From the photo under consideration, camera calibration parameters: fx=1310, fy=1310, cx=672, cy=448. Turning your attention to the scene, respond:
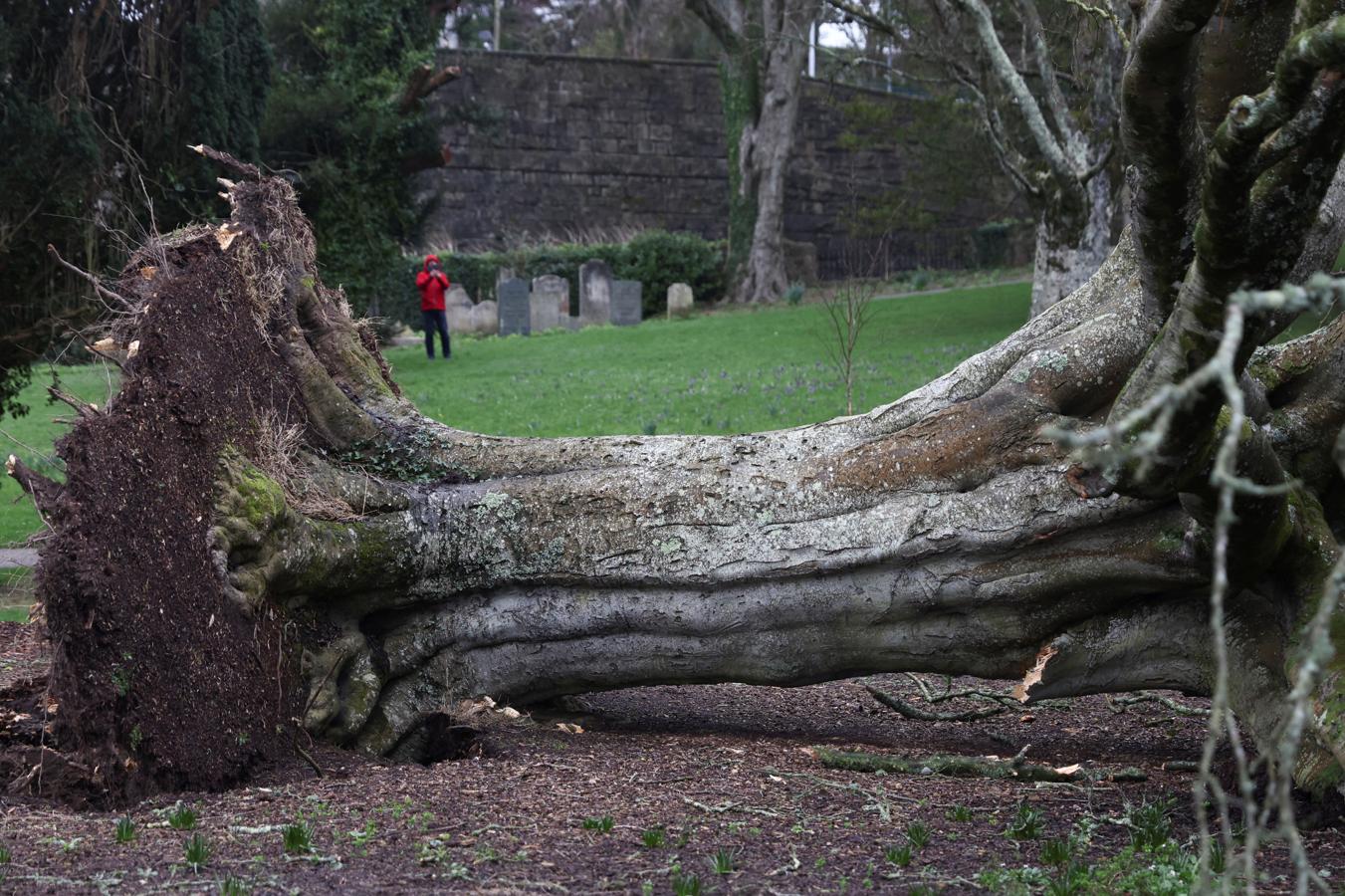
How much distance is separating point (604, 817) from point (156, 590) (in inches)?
79.8

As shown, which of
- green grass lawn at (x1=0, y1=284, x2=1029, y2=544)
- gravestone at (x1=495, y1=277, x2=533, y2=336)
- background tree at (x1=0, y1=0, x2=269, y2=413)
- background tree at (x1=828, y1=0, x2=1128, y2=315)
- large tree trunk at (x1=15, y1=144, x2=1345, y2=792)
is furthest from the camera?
gravestone at (x1=495, y1=277, x2=533, y2=336)

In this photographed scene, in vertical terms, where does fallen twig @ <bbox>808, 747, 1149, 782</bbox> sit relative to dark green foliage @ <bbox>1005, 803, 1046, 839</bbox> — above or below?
below

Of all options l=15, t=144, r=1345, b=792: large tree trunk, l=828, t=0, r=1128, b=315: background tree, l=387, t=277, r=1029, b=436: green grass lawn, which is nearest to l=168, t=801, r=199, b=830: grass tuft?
l=15, t=144, r=1345, b=792: large tree trunk

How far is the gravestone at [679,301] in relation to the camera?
30875 millimetres

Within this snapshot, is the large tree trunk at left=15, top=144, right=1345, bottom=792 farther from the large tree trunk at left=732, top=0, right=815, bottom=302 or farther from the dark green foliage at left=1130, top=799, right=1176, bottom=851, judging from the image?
the large tree trunk at left=732, top=0, right=815, bottom=302

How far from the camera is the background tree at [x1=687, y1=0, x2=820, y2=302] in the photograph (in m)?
31.4

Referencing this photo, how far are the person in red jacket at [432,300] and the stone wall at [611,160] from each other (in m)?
15.2

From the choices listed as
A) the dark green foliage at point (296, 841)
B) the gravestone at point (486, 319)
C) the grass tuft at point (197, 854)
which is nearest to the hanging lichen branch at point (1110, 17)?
the dark green foliage at point (296, 841)

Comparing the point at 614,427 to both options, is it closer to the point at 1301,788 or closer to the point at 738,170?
the point at 1301,788

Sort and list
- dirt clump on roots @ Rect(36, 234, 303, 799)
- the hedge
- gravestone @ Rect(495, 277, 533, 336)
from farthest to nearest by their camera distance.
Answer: the hedge, gravestone @ Rect(495, 277, 533, 336), dirt clump on roots @ Rect(36, 234, 303, 799)

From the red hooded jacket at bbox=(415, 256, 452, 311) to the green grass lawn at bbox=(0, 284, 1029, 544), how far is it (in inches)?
41.6

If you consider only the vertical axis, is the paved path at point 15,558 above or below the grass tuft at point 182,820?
below

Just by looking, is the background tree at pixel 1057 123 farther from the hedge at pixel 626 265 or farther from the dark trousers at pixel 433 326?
the hedge at pixel 626 265

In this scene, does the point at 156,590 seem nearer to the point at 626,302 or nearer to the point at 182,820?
the point at 182,820
